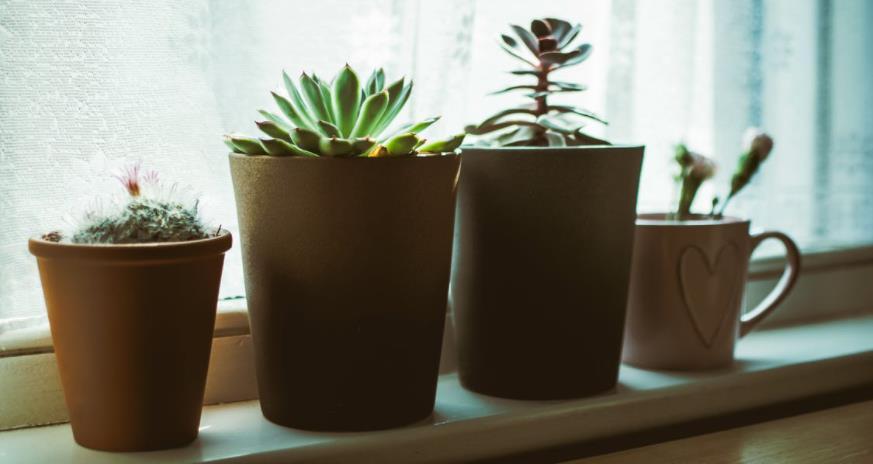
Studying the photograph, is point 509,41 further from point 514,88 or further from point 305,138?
point 305,138

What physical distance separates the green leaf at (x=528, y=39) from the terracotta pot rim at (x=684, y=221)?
0.19m

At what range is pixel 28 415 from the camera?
0.71 metres

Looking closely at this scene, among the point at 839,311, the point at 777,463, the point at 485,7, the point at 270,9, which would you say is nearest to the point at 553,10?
the point at 485,7

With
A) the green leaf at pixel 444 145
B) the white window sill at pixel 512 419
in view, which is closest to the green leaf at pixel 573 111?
the green leaf at pixel 444 145

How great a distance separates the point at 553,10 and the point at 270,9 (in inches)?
11.5

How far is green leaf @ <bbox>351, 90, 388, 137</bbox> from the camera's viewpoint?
649 millimetres

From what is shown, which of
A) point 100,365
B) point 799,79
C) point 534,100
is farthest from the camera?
A: point 799,79

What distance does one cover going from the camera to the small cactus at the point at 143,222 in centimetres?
62

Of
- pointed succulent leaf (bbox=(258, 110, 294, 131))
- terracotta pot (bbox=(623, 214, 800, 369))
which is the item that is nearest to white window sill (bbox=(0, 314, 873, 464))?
terracotta pot (bbox=(623, 214, 800, 369))

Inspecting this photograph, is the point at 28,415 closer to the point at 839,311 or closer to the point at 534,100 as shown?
the point at 534,100

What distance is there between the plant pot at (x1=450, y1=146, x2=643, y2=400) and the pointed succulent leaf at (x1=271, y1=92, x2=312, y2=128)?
14 centimetres

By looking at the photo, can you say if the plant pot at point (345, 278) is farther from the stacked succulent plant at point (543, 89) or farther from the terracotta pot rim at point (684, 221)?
the terracotta pot rim at point (684, 221)

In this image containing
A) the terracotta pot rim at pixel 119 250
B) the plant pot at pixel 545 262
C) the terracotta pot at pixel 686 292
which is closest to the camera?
the terracotta pot rim at pixel 119 250

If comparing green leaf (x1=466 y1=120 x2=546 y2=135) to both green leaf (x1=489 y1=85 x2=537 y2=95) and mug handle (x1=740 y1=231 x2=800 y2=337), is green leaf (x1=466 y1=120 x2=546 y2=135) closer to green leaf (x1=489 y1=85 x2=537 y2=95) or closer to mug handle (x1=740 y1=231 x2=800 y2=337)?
green leaf (x1=489 y1=85 x2=537 y2=95)
